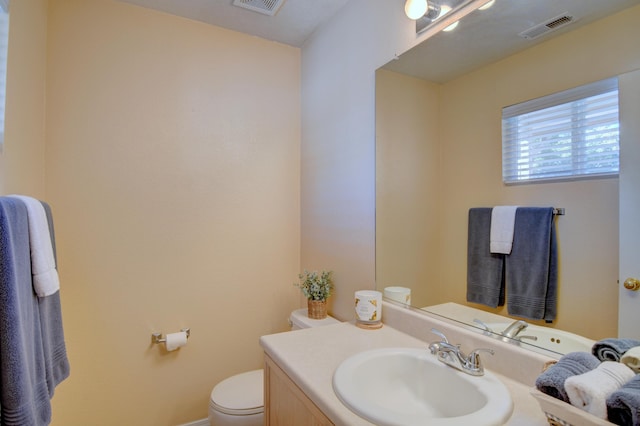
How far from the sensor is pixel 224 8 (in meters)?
1.82

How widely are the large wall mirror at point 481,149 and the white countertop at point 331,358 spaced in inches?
8.5

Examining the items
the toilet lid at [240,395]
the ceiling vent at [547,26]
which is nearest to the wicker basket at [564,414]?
the ceiling vent at [547,26]

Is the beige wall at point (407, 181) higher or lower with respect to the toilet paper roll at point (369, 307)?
higher

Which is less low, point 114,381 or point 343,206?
point 343,206

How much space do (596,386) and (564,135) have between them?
65cm

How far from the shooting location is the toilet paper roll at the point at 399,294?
145 cm

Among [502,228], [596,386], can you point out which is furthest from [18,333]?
[502,228]

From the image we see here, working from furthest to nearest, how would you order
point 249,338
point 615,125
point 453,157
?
point 249,338, point 453,157, point 615,125

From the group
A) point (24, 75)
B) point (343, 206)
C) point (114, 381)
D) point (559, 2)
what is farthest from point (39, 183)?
point (559, 2)

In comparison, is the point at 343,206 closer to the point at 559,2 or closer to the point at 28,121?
the point at 559,2

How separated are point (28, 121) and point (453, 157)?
1.80m

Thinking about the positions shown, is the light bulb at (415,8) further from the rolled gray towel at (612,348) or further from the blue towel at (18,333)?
the blue towel at (18,333)

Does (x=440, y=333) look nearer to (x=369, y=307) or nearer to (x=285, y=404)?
(x=369, y=307)

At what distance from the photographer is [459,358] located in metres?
1.01
